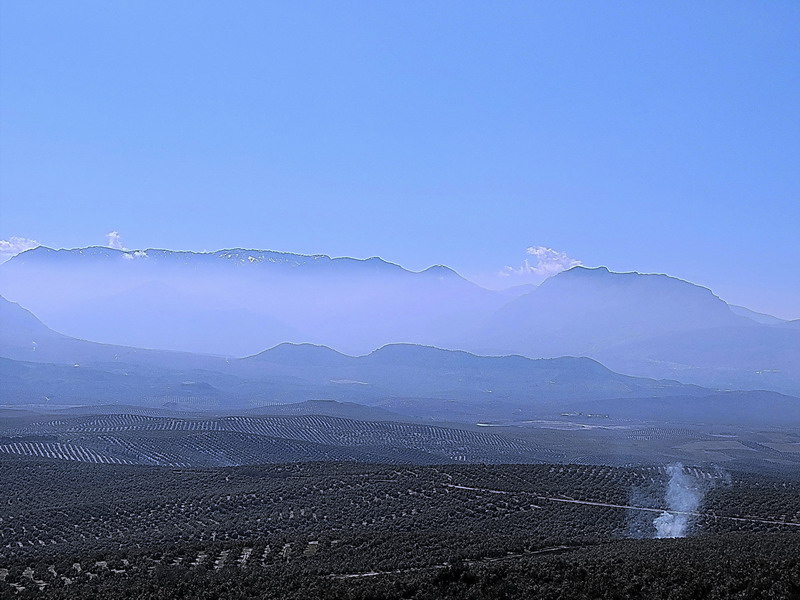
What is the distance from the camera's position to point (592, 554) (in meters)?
23.7

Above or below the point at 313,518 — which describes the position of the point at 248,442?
below

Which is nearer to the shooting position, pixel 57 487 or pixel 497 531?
pixel 497 531

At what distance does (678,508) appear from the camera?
3838 centimetres

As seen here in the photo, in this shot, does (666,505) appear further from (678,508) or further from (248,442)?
(248,442)

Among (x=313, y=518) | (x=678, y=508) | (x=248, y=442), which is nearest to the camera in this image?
(x=313, y=518)

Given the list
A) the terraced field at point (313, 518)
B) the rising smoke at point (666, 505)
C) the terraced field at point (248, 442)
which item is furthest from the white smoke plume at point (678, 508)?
the terraced field at point (248, 442)

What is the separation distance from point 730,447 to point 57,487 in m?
86.4

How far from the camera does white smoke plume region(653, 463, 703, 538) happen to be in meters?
34.4

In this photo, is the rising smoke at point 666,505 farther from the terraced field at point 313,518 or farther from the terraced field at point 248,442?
the terraced field at point 248,442

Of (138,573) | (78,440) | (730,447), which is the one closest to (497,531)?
(138,573)

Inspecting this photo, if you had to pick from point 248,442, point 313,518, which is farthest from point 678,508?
point 248,442

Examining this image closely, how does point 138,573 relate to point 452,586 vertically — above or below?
below

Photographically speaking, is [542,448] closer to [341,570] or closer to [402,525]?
[402,525]

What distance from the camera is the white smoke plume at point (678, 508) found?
3438 centimetres
